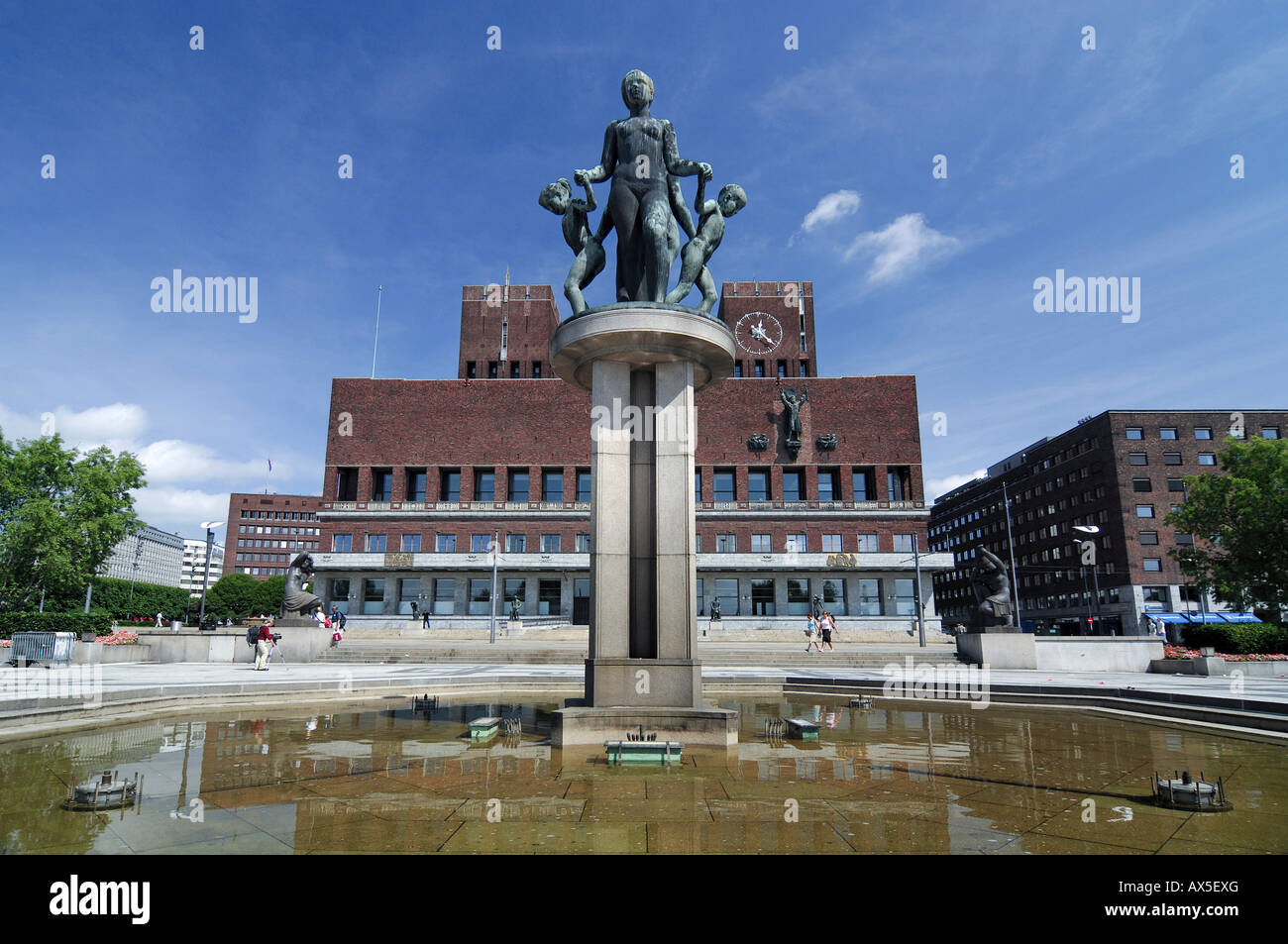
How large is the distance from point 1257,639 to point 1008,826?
26.3m

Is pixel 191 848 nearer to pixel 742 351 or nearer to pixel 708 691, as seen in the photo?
pixel 708 691

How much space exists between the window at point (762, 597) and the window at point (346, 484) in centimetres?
3309

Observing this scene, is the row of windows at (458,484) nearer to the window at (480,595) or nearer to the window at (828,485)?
the window at (480,595)

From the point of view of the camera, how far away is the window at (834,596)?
2169 inches

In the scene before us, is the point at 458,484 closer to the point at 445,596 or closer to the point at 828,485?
the point at 445,596

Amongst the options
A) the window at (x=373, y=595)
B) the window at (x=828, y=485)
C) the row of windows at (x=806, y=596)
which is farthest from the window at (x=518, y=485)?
the window at (x=828, y=485)

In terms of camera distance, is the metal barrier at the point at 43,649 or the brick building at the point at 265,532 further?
the brick building at the point at 265,532

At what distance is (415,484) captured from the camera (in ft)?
202

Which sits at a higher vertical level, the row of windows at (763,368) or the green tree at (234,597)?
A: the row of windows at (763,368)

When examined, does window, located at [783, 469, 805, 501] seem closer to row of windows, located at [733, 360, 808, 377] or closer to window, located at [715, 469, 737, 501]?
window, located at [715, 469, 737, 501]

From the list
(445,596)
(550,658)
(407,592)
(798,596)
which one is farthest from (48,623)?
(798,596)

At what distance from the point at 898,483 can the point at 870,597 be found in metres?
10.7

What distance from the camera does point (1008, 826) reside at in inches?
189

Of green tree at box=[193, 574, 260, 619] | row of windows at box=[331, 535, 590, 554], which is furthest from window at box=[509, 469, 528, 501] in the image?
green tree at box=[193, 574, 260, 619]
